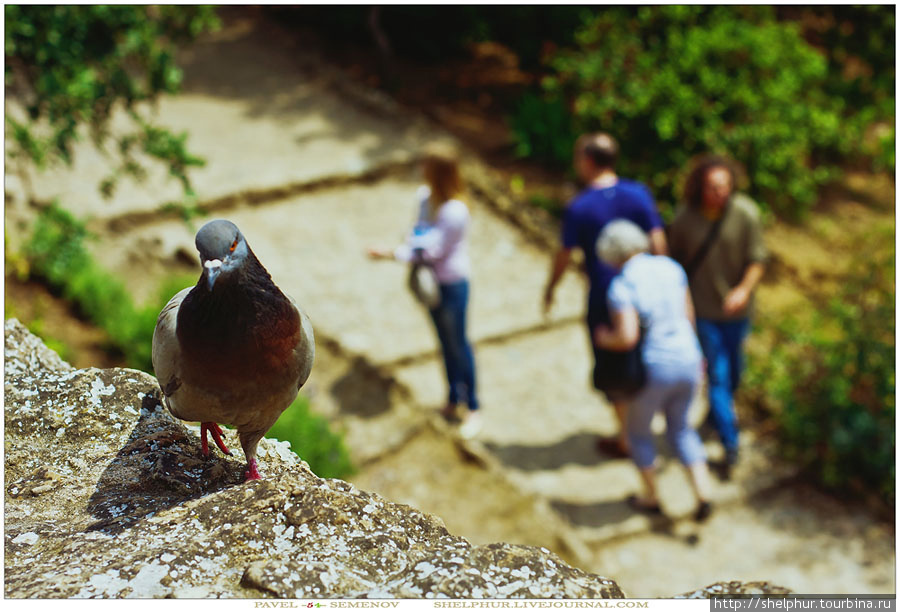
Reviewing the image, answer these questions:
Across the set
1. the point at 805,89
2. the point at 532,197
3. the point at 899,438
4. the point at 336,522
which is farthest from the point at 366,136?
the point at 336,522

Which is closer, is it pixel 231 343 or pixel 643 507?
pixel 231 343

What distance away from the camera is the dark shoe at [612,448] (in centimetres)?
594

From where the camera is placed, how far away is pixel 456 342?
566cm

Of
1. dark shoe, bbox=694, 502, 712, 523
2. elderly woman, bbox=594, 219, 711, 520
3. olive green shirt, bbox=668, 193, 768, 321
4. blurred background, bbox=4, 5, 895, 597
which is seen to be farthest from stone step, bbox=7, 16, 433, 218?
dark shoe, bbox=694, 502, 712, 523

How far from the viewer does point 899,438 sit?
328 cm

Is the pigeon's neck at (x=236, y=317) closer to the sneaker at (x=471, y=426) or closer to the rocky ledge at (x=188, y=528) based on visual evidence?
the rocky ledge at (x=188, y=528)

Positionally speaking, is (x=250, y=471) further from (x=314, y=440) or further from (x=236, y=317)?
(x=314, y=440)

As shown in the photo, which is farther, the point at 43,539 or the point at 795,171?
the point at 795,171

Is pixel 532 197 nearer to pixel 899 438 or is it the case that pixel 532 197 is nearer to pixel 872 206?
pixel 872 206

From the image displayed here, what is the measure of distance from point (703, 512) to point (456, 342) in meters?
1.84

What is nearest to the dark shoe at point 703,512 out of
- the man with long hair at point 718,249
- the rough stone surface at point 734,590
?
the man with long hair at point 718,249

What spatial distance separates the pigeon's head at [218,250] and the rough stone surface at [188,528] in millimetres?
584

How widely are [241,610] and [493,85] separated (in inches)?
377

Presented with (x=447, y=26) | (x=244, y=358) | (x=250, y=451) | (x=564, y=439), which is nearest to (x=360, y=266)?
(x=564, y=439)
